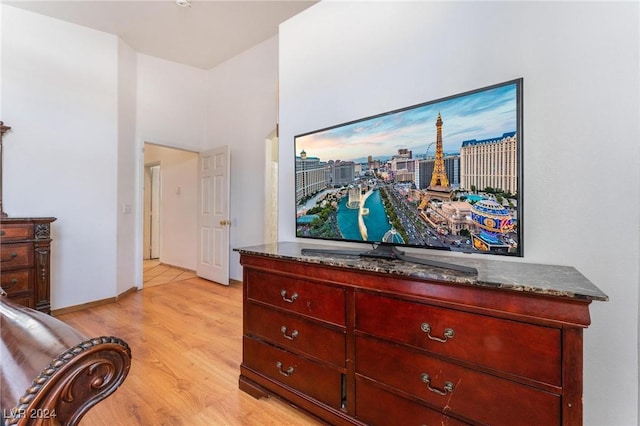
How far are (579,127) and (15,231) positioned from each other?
4.02 m

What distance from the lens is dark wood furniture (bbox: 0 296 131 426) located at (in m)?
0.49

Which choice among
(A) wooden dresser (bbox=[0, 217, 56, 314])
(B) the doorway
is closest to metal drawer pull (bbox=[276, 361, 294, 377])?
(A) wooden dresser (bbox=[0, 217, 56, 314])

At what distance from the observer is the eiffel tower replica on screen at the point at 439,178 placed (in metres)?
1.52

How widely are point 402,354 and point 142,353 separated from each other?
6.88 ft

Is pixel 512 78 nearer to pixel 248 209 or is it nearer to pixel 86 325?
pixel 248 209

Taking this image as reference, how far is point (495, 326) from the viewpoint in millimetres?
1029

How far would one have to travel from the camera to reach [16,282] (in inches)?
99.2

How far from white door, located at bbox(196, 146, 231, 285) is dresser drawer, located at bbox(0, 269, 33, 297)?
6.72ft

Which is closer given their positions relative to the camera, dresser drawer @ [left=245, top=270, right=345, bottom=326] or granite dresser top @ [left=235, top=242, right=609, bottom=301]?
granite dresser top @ [left=235, top=242, right=609, bottom=301]

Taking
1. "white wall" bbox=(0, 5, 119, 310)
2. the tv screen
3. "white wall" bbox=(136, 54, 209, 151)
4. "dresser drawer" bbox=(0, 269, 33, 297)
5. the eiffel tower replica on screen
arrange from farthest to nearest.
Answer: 1. "white wall" bbox=(136, 54, 209, 151)
2. "white wall" bbox=(0, 5, 119, 310)
3. "dresser drawer" bbox=(0, 269, 33, 297)
4. the eiffel tower replica on screen
5. the tv screen

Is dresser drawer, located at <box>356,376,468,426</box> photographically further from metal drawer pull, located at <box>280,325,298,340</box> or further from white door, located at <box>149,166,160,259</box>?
white door, located at <box>149,166,160,259</box>

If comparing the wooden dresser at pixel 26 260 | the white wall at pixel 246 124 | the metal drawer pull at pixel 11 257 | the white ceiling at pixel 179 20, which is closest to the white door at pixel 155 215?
the white wall at pixel 246 124

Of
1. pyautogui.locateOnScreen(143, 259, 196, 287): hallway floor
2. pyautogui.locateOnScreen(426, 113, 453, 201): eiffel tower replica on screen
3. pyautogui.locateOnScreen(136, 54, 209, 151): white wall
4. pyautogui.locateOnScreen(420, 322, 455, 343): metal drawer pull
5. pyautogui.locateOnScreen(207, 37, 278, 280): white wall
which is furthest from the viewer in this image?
pyautogui.locateOnScreen(143, 259, 196, 287): hallway floor

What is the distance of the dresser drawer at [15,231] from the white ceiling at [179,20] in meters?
2.20
